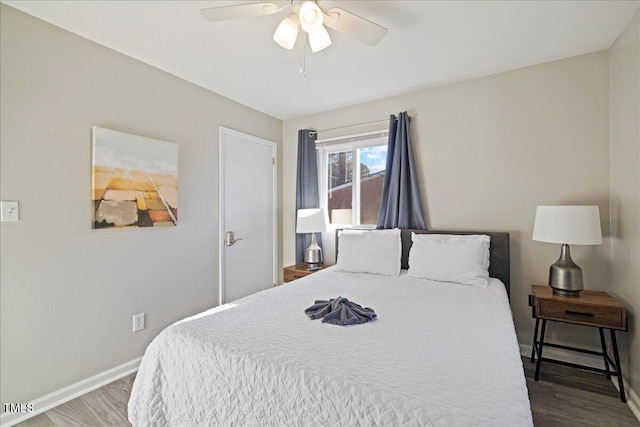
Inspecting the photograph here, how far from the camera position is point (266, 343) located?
4.30 feet

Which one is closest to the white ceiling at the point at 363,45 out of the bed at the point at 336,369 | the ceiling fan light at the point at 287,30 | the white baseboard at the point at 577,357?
the ceiling fan light at the point at 287,30

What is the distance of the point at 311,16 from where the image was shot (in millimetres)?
1595

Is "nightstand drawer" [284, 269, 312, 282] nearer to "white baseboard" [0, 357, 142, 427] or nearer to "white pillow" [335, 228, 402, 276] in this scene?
"white pillow" [335, 228, 402, 276]

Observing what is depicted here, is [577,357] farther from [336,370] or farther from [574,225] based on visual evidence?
[336,370]

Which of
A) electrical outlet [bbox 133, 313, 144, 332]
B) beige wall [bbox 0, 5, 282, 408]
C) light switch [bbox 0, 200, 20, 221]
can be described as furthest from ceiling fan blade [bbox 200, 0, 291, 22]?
electrical outlet [bbox 133, 313, 144, 332]

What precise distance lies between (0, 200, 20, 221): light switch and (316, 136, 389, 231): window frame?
265cm

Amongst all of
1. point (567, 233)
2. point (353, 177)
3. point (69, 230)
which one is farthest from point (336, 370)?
point (353, 177)

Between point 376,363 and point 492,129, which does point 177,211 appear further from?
point 492,129

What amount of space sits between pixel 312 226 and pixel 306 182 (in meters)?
0.66

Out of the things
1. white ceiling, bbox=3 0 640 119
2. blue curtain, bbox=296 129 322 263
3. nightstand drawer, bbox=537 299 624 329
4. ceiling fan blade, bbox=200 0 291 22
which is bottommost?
nightstand drawer, bbox=537 299 624 329

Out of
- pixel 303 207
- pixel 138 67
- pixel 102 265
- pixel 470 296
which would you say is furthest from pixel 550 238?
pixel 138 67

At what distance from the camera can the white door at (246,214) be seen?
125 inches

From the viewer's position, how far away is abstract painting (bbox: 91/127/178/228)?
2.14 metres

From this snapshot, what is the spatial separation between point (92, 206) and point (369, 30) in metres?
2.20
